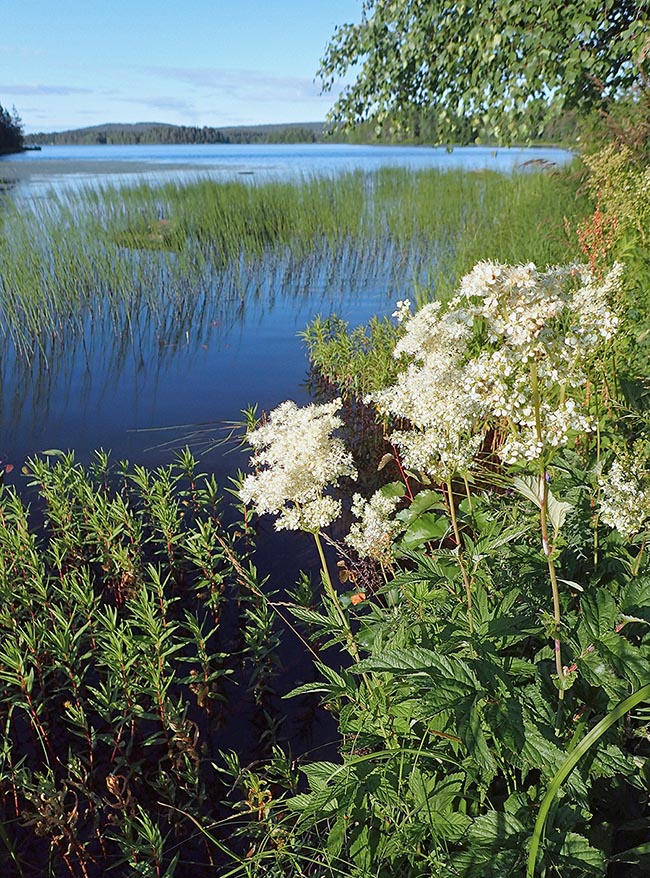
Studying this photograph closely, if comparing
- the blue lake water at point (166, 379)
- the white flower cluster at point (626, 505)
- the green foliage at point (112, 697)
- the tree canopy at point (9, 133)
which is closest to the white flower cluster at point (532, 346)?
the white flower cluster at point (626, 505)

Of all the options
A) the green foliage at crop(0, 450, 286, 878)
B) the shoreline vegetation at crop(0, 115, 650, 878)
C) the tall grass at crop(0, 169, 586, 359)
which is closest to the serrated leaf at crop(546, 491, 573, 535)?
the shoreline vegetation at crop(0, 115, 650, 878)

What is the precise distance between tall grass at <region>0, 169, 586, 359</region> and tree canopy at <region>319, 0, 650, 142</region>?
5.44 ft

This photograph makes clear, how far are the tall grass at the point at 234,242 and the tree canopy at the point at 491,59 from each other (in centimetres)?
166

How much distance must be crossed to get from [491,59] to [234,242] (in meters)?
6.72

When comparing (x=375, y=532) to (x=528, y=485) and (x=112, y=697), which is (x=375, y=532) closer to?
(x=528, y=485)

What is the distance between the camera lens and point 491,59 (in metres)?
7.24

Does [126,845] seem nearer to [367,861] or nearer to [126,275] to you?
[367,861]

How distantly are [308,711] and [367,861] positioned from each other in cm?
166

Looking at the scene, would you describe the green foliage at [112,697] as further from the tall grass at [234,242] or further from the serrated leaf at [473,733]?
the tall grass at [234,242]

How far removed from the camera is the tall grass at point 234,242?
28.8ft

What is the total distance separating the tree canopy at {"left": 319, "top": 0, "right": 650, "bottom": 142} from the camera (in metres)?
6.78

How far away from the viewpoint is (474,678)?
152 cm

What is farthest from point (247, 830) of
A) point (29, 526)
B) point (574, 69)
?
point (574, 69)

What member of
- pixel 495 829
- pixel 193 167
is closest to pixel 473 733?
pixel 495 829
